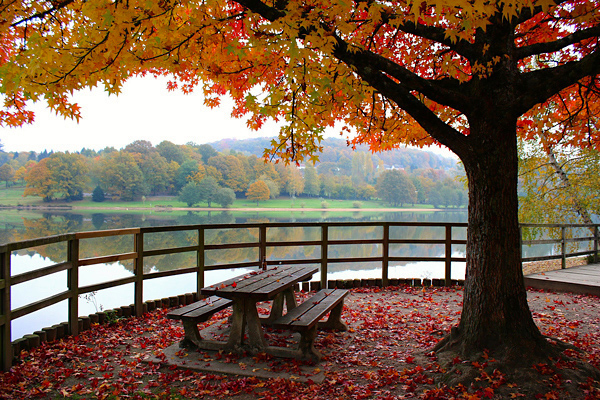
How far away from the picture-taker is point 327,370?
12.5 feet

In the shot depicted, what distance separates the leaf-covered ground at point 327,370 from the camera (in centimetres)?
332

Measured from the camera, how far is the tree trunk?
3.87m

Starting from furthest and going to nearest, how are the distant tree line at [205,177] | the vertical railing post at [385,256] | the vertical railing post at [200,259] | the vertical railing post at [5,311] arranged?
1. the distant tree line at [205,177]
2. the vertical railing post at [385,256]
3. the vertical railing post at [200,259]
4. the vertical railing post at [5,311]

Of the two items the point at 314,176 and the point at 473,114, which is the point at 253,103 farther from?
the point at 314,176

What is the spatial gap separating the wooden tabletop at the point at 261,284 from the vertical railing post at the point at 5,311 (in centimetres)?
176

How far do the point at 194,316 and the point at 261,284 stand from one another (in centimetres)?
74

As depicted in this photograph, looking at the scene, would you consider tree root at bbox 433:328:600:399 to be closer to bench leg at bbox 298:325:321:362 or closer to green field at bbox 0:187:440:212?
bench leg at bbox 298:325:321:362

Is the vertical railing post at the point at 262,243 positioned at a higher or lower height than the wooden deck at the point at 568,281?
higher

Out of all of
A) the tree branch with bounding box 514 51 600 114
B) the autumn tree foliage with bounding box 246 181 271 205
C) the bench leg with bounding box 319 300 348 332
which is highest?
the tree branch with bounding box 514 51 600 114

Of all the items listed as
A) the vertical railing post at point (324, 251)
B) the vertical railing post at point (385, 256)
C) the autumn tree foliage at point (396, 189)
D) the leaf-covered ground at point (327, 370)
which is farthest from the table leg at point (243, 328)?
the autumn tree foliage at point (396, 189)

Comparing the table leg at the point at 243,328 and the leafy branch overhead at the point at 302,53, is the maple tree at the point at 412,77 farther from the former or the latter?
the table leg at the point at 243,328

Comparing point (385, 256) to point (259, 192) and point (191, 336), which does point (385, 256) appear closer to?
point (191, 336)

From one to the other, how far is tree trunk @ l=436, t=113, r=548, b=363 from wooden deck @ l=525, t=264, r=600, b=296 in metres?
4.33

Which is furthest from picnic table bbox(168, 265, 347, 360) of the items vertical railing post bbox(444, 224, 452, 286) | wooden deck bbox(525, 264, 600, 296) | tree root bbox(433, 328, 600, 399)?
wooden deck bbox(525, 264, 600, 296)
